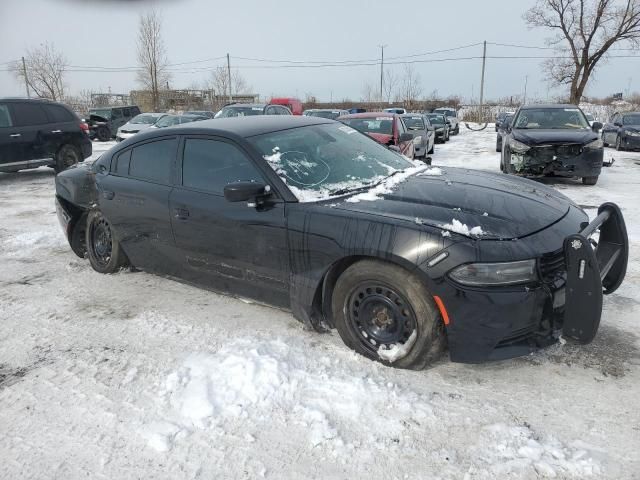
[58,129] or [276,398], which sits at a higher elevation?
[58,129]

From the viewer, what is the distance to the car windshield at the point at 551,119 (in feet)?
32.8

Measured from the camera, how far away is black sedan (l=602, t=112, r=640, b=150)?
1638cm

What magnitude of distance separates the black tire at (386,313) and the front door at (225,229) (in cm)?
48

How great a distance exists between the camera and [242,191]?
3.14 m

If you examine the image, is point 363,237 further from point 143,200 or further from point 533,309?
point 143,200

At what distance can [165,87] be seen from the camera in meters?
36.7

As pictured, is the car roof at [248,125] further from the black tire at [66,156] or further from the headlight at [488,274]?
the black tire at [66,156]

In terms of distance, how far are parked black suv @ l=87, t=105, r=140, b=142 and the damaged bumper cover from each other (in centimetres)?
2539

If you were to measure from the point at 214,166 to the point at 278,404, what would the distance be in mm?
1835

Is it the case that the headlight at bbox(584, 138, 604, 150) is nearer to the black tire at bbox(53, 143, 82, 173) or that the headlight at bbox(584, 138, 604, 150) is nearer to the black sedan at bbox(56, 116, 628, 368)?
the black sedan at bbox(56, 116, 628, 368)

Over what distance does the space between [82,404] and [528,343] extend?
101 inches

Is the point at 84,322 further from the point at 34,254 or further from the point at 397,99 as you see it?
the point at 397,99

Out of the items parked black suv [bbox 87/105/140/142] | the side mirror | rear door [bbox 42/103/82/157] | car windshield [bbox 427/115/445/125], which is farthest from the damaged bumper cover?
parked black suv [bbox 87/105/140/142]

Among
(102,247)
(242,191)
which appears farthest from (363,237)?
(102,247)
